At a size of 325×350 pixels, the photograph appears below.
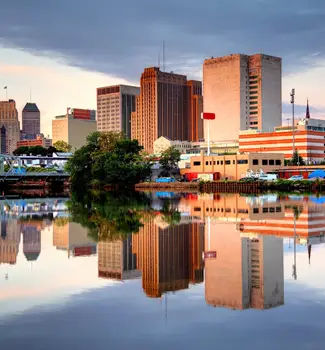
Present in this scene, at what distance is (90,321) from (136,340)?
1.58 meters

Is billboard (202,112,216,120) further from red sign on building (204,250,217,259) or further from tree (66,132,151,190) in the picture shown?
red sign on building (204,250,217,259)

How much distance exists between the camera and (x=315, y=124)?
13500 cm

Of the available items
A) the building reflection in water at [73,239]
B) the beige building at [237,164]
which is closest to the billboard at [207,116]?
the beige building at [237,164]

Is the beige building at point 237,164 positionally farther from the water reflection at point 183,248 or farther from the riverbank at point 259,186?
the water reflection at point 183,248

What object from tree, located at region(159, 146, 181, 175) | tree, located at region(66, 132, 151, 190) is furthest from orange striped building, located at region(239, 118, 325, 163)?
tree, located at region(66, 132, 151, 190)

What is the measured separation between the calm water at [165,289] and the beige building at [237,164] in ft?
243

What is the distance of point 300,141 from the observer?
430ft

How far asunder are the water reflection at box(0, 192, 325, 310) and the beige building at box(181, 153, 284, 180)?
65185 millimetres

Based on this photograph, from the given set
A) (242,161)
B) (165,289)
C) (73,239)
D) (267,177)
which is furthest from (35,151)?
(165,289)

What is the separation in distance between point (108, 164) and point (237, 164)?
20.6 metres

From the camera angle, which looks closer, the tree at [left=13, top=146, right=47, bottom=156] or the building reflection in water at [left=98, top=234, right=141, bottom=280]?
the building reflection in water at [left=98, top=234, right=141, bottom=280]

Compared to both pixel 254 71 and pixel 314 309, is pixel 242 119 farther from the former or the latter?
pixel 314 309

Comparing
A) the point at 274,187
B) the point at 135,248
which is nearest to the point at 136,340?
the point at 135,248

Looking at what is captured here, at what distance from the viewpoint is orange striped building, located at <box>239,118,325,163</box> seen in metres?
131
